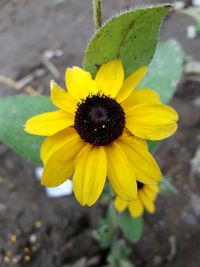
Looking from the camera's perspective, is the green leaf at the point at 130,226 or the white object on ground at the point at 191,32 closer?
the green leaf at the point at 130,226

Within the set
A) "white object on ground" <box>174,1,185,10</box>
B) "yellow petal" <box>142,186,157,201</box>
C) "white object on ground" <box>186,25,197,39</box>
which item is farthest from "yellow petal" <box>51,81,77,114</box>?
"white object on ground" <box>174,1,185,10</box>

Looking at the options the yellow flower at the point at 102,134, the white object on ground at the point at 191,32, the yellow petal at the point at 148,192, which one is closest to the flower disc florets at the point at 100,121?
the yellow flower at the point at 102,134

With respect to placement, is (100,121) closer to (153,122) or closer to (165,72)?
(153,122)

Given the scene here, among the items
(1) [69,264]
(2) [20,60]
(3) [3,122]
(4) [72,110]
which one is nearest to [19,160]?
(1) [69,264]

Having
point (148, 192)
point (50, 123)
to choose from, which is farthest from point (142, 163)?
point (148, 192)

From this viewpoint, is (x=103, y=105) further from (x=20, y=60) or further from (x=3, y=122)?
(x=20, y=60)

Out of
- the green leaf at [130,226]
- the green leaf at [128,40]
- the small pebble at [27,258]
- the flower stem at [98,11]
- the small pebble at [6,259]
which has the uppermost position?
the flower stem at [98,11]

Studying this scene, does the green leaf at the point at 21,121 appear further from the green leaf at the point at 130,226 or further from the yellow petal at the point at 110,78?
the green leaf at the point at 130,226
